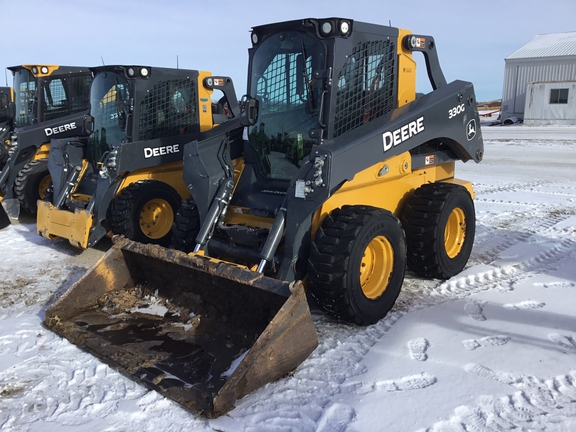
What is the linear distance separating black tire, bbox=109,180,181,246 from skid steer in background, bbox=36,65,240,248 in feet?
0.04

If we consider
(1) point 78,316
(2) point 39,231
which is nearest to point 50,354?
(1) point 78,316

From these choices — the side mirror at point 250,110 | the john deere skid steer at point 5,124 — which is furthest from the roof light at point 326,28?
the john deere skid steer at point 5,124

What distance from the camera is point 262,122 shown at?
4.89 metres

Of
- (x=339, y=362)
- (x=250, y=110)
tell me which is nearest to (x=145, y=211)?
(x=250, y=110)

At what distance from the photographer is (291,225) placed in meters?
4.04

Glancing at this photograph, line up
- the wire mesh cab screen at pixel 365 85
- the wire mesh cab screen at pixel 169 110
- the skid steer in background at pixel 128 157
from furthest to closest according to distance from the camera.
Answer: the wire mesh cab screen at pixel 169 110 < the skid steer in background at pixel 128 157 < the wire mesh cab screen at pixel 365 85

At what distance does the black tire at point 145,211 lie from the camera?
20.2ft

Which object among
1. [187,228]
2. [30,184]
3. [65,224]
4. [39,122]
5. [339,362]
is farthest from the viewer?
[39,122]

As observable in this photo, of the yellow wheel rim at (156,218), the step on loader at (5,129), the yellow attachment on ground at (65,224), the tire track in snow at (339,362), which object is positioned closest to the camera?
the tire track in snow at (339,362)

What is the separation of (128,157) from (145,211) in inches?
26.8

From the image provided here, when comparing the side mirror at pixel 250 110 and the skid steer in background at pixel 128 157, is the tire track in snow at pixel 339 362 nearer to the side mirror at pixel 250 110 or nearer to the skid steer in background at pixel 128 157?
the side mirror at pixel 250 110

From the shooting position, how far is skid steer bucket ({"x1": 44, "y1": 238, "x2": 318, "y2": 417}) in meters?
3.17

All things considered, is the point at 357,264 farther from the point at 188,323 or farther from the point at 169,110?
the point at 169,110

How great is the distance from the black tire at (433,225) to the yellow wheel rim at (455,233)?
0.01 meters
